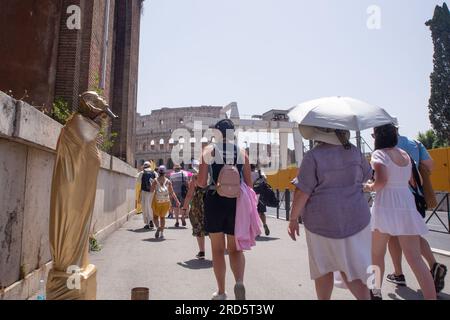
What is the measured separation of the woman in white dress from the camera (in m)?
3.73

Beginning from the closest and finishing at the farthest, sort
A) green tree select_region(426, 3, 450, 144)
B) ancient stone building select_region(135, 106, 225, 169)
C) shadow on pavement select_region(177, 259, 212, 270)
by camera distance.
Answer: shadow on pavement select_region(177, 259, 212, 270) → green tree select_region(426, 3, 450, 144) → ancient stone building select_region(135, 106, 225, 169)

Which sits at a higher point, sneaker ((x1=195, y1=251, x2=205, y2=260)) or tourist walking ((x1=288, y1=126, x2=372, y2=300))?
tourist walking ((x1=288, y1=126, x2=372, y2=300))

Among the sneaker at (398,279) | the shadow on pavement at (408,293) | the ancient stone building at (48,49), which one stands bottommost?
the shadow on pavement at (408,293)

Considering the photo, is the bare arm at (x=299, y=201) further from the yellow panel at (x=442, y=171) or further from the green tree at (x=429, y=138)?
the green tree at (x=429, y=138)

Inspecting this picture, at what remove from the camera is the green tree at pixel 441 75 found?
4278 cm

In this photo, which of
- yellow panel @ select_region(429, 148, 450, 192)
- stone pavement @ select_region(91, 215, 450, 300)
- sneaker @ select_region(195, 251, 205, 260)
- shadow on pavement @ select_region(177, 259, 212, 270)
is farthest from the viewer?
yellow panel @ select_region(429, 148, 450, 192)

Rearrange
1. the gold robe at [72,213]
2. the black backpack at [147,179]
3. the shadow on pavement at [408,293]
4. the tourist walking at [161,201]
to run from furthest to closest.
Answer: the black backpack at [147,179], the tourist walking at [161,201], the shadow on pavement at [408,293], the gold robe at [72,213]

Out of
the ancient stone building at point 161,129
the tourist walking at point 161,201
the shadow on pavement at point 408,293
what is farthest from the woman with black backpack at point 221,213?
the ancient stone building at point 161,129

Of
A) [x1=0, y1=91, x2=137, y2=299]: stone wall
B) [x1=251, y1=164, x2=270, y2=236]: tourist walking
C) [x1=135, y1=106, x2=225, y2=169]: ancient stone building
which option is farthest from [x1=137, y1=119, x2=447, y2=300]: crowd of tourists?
[x1=135, y1=106, x2=225, y2=169]: ancient stone building

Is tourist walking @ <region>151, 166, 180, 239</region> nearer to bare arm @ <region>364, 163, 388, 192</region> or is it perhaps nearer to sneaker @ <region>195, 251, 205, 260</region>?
sneaker @ <region>195, 251, 205, 260</region>

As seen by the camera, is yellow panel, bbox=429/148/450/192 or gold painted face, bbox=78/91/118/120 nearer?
gold painted face, bbox=78/91/118/120

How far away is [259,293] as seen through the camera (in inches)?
169
